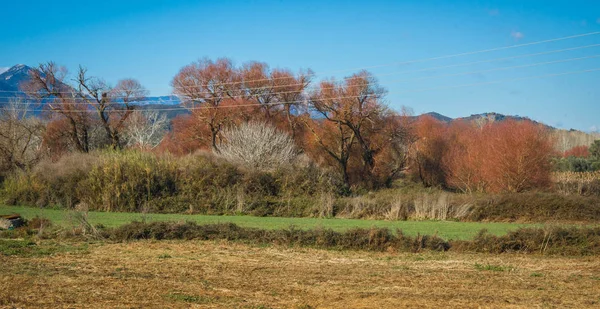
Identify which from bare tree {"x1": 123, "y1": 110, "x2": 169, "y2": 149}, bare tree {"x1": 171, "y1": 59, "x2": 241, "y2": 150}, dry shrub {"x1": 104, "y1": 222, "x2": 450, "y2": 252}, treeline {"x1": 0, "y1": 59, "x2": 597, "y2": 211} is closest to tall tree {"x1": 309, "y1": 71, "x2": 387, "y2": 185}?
treeline {"x1": 0, "y1": 59, "x2": 597, "y2": 211}

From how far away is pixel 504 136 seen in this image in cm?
4712

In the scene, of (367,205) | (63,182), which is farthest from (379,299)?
(63,182)

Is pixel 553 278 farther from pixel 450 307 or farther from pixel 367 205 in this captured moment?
pixel 367 205

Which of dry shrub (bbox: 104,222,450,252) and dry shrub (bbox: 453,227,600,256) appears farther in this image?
dry shrub (bbox: 104,222,450,252)

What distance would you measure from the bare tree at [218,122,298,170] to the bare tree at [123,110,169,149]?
2134 cm

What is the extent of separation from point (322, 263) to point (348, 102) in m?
41.0

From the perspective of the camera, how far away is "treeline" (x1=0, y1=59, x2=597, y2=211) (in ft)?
129

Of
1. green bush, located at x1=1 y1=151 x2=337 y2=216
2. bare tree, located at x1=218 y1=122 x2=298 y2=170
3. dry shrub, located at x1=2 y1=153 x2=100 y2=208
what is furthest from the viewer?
bare tree, located at x1=218 y1=122 x2=298 y2=170

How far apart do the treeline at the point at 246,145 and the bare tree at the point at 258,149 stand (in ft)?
0.36

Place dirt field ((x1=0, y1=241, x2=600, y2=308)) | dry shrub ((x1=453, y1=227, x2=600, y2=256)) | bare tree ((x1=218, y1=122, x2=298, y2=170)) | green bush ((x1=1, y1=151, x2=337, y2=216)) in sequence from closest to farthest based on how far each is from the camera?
dirt field ((x1=0, y1=241, x2=600, y2=308)) < dry shrub ((x1=453, y1=227, x2=600, y2=256)) < green bush ((x1=1, y1=151, x2=337, y2=216)) < bare tree ((x1=218, y1=122, x2=298, y2=170))

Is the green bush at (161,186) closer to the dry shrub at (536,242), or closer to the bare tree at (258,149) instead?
the bare tree at (258,149)

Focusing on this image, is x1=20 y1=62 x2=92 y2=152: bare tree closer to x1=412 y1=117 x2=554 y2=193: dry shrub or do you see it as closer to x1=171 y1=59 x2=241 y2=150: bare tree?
x1=171 y1=59 x2=241 y2=150: bare tree

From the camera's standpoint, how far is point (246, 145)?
1794 inches

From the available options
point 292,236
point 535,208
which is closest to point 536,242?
point 292,236
